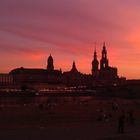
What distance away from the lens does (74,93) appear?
511 feet

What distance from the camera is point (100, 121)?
40.6 meters

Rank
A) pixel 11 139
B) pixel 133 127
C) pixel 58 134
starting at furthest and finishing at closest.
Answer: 1. pixel 133 127
2. pixel 58 134
3. pixel 11 139

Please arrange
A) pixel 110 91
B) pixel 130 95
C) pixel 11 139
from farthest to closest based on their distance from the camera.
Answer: pixel 110 91, pixel 130 95, pixel 11 139

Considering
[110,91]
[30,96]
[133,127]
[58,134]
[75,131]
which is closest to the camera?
[58,134]

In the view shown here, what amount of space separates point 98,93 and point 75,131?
129172 mm

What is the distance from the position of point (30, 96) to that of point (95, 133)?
333 feet

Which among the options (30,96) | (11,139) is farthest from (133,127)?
(30,96)

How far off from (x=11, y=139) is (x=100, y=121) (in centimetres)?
1621

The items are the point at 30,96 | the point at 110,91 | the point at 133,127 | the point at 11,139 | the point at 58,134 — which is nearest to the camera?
the point at 11,139

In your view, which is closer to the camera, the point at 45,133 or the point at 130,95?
the point at 45,133

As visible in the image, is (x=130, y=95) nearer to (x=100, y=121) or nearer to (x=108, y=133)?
(x=100, y=121)

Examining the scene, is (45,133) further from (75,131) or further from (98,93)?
(98,93)

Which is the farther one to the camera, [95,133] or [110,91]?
[110,91]

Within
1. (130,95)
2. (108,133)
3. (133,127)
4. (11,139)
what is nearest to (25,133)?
(11,139)
